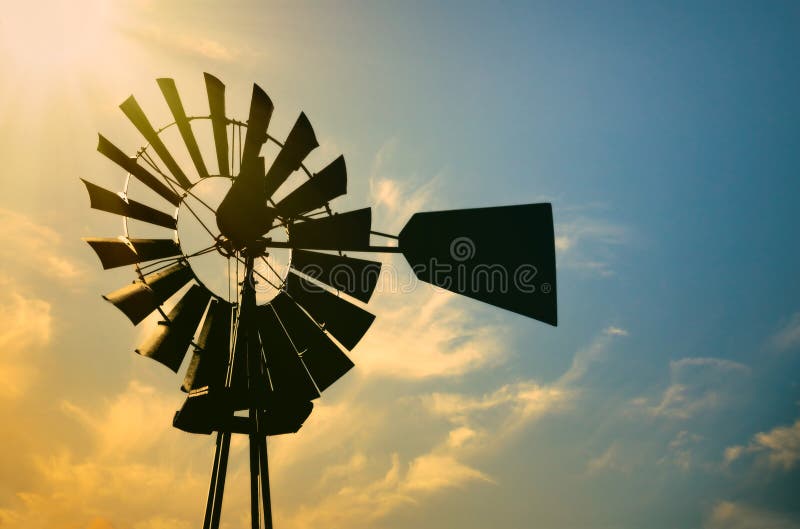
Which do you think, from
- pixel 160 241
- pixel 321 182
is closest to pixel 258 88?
pixel 321 182

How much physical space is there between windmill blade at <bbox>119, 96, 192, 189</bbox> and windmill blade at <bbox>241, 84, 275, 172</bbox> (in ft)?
2.32

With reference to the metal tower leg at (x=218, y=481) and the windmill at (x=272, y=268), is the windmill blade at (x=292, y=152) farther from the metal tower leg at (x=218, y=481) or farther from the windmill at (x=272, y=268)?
the metal tower leg at (x=218, y=481)

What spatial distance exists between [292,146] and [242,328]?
1842mm

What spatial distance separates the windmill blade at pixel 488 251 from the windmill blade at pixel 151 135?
7.62 ft

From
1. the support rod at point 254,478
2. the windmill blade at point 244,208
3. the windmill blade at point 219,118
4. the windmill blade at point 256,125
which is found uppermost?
the windmill blade at point 219,118

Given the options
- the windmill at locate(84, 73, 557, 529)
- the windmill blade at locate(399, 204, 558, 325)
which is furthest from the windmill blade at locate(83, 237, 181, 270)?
the windmill blade at locate(399, 204, 558, 325)

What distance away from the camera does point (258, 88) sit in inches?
217

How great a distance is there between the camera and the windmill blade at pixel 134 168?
17.6 ft

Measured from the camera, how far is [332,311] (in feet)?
19.6

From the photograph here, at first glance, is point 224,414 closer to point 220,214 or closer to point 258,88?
point 220,214

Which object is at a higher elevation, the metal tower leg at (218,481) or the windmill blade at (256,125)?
the windmill blade at (256,125)

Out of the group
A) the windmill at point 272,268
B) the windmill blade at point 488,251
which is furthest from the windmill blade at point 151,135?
the windmill blade at point 488,251

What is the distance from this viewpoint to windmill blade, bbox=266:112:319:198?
5.66m

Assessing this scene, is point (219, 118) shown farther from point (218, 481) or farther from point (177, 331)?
point (218, 481)
